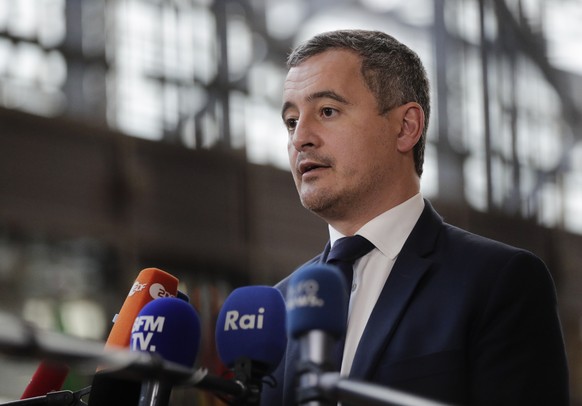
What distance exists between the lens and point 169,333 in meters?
2.10

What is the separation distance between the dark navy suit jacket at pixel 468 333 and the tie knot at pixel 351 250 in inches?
3.0

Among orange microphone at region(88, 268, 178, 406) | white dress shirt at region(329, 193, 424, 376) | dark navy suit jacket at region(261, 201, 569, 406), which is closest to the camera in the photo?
orange microphone at region(88, 268, 178, 406)

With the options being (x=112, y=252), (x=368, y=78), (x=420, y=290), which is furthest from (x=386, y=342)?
(x=112, y=252)

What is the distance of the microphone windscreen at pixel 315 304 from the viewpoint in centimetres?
179

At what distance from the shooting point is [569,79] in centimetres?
1450

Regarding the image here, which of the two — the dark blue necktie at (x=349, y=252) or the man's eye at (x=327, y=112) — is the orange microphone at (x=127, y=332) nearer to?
the dark blue necktie at (x=349, y=252)

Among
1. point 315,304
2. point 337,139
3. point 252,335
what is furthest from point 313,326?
point 337,139

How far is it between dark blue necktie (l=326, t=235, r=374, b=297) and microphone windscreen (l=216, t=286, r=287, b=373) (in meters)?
0.49

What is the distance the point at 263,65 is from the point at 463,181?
2.62m

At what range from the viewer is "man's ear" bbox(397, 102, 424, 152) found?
283 cm

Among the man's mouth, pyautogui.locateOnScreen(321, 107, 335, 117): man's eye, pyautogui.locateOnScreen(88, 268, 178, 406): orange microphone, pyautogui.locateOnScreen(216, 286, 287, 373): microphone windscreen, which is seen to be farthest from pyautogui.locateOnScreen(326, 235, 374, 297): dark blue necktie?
pyautogui.locateOnScreen(216, 286, 287, 373): microphone windscreen

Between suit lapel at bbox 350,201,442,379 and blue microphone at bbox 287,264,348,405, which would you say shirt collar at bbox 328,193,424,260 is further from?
blue microphone at bbox 287,264,348,405

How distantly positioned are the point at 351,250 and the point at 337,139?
235 mm

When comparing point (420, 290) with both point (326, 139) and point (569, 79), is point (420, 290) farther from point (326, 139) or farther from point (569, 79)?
point (569, 79)
